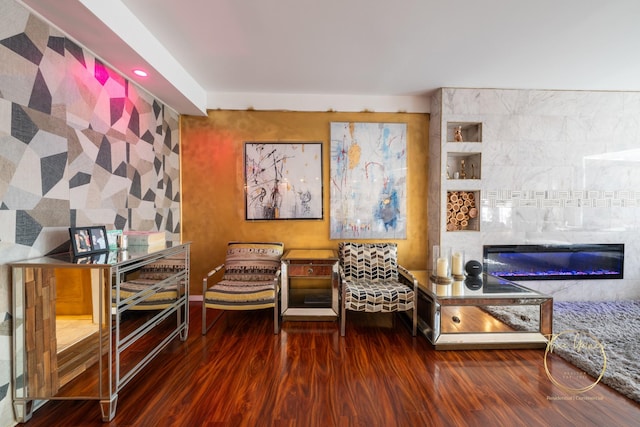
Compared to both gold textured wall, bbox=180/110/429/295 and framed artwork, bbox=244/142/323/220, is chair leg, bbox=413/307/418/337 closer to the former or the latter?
gold textured wall, bbox=180/110/429/295

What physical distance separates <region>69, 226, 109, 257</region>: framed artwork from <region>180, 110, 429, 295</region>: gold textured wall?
1.71 m

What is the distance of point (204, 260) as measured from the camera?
3.78 m

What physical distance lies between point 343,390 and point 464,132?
365 centimetres

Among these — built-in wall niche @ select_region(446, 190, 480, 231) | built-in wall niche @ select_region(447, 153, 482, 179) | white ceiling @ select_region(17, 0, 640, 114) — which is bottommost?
built-in wall niche @ select_region(446, 190, 480, 231)

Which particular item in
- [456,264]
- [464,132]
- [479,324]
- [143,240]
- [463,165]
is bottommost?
[479,324]

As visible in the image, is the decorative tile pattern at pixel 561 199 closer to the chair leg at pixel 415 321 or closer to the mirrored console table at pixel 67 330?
the chair leg at pixel 415 321

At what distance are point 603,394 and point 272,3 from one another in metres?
3.72

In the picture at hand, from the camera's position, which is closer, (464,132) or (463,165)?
(463,165)

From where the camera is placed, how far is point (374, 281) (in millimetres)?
3305

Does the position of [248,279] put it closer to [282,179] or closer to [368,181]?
[282,179]

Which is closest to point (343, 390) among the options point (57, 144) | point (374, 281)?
point (374, 281)

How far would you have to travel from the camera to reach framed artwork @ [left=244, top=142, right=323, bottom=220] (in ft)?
12.2

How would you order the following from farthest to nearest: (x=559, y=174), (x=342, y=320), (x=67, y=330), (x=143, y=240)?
(x=559, y=174)
(x=342, y=320)
(x=143, y=240)
(x=67, y=330)

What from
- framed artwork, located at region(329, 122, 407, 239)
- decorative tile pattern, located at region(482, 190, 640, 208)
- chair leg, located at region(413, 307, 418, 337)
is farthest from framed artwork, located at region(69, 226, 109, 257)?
decorative tile pattern, located at region(482, 190, 640, 208)
